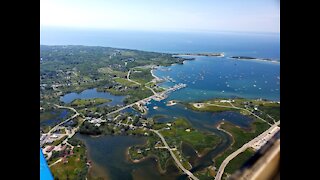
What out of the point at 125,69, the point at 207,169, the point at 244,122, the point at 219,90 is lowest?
the point at 207,169

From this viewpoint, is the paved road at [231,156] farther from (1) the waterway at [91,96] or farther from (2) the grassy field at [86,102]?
(2) the grassy field at [86,102]

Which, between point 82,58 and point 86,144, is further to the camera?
point 82,58

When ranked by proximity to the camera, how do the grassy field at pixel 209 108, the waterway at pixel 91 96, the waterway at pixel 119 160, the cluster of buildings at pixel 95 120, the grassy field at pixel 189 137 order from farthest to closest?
the waterway at pixel 91 96, the grassy field at pixel 209 108, the cluster of buildings at pixel 95 120, the grassy field at pixel 189 137, the waterway at pixel 119 160

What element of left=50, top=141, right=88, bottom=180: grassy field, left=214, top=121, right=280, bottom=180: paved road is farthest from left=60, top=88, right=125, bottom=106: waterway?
left=214, top=121, right=280, bottom=180: paved road

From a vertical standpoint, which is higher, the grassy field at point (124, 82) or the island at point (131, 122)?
the grassy field at point (124, 82)

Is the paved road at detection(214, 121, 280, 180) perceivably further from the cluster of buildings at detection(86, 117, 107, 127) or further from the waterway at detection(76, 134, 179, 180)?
the cluster of buildings at detection(86, 117, 107, 127)

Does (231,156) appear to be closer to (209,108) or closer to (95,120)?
(209,108)

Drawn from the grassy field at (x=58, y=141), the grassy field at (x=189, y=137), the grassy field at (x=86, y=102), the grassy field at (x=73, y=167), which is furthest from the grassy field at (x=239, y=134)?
the grassy field at (x=86, y=102)

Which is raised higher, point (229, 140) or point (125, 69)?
point (125, 69)

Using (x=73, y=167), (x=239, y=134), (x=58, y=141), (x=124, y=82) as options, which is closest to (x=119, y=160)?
(x=73, y=167)
